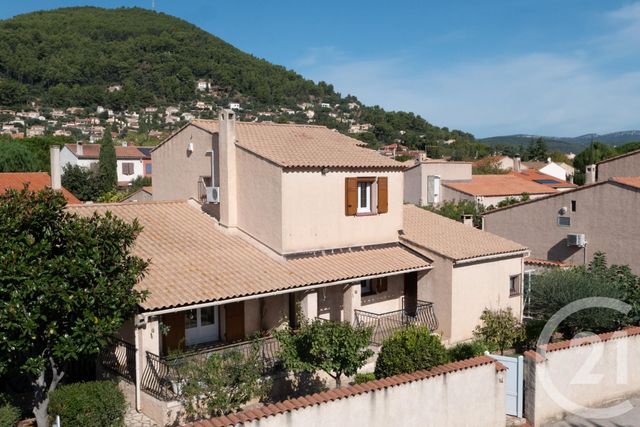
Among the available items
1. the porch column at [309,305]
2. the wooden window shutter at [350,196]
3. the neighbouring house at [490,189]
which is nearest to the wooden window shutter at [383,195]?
the wooden window shutter at [350,196]

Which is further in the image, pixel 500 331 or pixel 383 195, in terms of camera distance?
pixel 383 195

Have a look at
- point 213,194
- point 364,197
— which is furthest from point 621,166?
point 213,194

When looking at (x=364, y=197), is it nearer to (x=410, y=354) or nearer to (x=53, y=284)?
(x=410, y=354)

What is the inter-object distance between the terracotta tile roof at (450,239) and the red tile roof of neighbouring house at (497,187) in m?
29.4

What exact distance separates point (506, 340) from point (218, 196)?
33.0 ft

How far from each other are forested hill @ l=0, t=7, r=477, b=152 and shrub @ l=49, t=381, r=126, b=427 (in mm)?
139913

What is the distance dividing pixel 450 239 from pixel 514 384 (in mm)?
8311

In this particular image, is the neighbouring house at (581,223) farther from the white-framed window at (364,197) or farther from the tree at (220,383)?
the tree at (220,383)

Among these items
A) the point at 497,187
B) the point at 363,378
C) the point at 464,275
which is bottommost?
the point at 363,378

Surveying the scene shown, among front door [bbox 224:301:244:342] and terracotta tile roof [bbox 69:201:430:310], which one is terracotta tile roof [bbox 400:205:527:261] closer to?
terracotta tile roof [bbox 69:201:430:310]

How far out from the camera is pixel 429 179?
174 feet

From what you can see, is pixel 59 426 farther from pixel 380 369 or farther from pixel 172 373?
pixel 380 369

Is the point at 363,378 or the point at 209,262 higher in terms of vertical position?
the point at 209,262

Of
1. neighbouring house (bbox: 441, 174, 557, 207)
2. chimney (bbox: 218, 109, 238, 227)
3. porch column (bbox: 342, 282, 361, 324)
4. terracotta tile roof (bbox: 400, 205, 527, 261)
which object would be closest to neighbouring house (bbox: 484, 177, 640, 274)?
terracotta tile roof (bbox: 400, 205, 527, 261)
